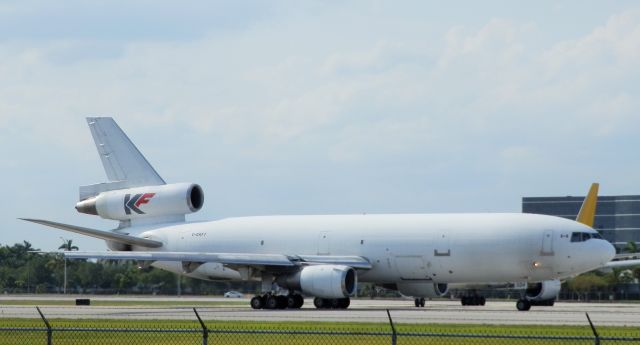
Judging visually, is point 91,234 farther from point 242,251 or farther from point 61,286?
point 61,286

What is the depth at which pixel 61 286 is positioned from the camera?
110062 mm

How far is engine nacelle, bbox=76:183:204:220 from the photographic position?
6412 centimetres

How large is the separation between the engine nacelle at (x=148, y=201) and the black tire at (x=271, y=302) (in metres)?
9.51

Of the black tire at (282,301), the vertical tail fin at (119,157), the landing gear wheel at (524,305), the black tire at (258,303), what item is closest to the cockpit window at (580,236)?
the landing gear wheel at (524,305)

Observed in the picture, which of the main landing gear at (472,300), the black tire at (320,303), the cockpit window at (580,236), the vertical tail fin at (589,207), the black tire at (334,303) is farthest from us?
the vertical tail fin at (589,207)

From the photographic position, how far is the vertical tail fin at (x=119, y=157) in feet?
215

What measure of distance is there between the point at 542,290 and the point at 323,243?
10.6 meters

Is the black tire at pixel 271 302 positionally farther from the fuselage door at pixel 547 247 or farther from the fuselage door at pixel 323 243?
the fuselage door at pixel 547 247

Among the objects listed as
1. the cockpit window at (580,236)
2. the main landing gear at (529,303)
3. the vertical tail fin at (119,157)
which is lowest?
the main landing gear at (529,303)

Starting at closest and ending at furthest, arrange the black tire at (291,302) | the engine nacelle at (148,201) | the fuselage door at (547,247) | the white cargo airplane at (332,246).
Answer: the fuselage door at (547,247)
the white cargo airplane at (332,246)
the black tire at (291,302)
the engine nacelle at (148,201)

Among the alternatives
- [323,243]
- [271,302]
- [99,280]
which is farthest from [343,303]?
[99,280]

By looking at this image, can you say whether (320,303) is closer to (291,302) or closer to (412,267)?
(291,302)

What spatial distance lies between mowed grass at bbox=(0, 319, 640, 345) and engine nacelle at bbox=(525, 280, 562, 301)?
2177cm

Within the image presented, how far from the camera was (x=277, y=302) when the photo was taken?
56.5 meters
